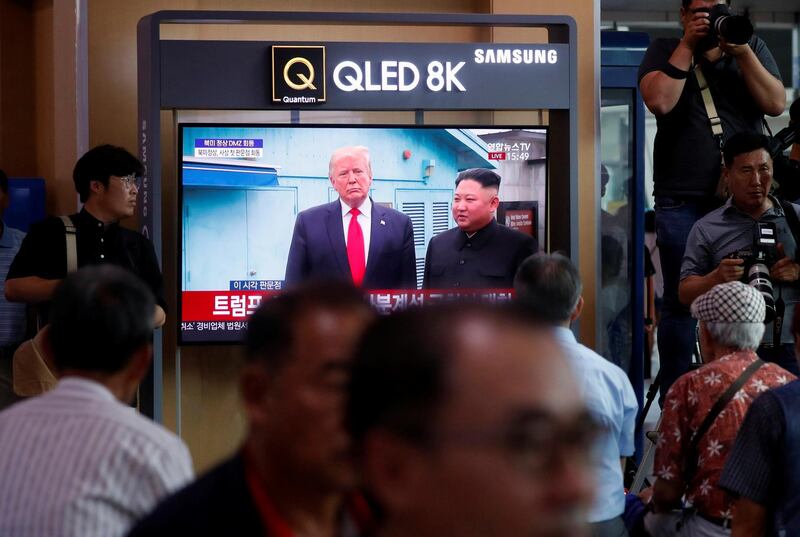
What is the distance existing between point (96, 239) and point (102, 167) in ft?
1.01

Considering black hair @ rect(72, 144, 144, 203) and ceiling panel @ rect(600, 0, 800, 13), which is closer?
black hair @ rect(72, 144, 144, 203)

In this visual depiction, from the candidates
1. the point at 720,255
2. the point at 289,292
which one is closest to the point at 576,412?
the point at 289,292

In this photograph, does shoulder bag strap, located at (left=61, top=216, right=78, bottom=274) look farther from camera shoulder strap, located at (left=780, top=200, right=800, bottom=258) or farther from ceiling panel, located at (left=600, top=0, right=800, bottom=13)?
ceiling panel, located at (left=600, top=0, right=800, bottom=13)

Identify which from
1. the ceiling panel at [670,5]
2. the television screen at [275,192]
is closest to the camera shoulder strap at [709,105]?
the television screen at [275,192]

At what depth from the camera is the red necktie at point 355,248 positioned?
5.83 m

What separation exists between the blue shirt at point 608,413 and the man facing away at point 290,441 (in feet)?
5.77

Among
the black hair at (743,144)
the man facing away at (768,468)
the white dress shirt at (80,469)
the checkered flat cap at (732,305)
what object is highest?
the black hair at (743,144)

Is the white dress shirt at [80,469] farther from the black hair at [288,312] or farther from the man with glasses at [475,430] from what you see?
the man with glasses at [475,430]

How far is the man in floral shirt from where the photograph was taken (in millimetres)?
3428

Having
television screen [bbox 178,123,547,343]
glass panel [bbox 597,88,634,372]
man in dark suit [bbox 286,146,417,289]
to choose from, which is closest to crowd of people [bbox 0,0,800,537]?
man in dark suit [bbox 286,146,417,289]

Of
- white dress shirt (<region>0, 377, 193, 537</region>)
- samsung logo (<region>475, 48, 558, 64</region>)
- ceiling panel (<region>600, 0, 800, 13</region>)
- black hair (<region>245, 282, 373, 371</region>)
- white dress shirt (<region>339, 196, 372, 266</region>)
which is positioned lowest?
white dress shirt (<region>0, 377, 193, 537</region>)

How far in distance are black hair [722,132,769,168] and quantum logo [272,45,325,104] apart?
1.96 meters

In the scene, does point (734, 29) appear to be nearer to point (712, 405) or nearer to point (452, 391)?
point (712, 405)

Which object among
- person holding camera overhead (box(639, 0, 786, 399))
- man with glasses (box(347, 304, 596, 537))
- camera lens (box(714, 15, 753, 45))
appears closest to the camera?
man with glasses (box(347, 304, 596, 537))
